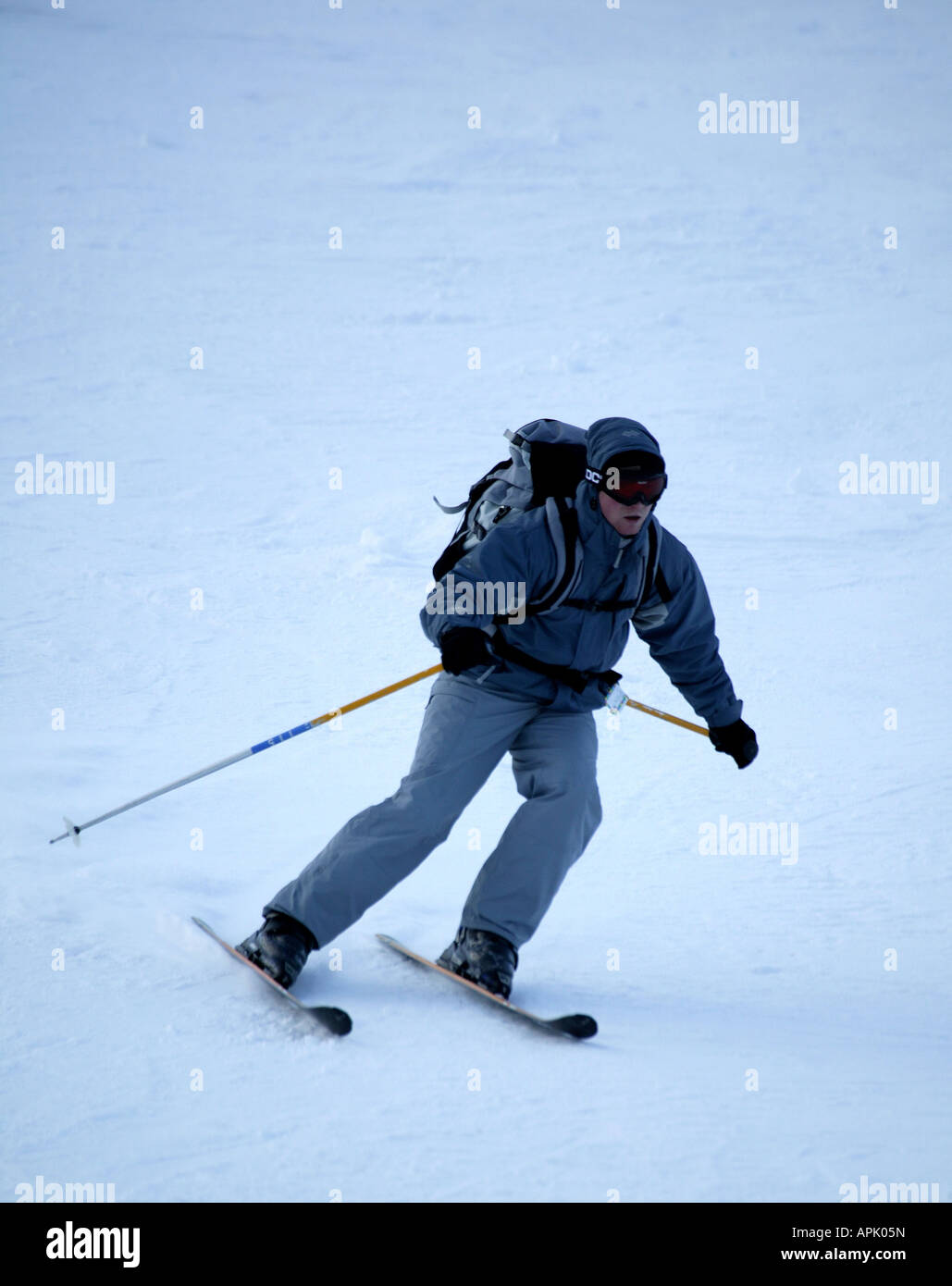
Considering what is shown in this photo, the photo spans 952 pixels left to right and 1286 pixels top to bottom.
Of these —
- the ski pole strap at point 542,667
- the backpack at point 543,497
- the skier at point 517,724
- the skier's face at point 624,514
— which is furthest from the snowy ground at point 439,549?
the skier's face at point 624,514

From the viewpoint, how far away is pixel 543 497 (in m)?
3.58

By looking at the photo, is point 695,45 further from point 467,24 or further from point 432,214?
point 432,214

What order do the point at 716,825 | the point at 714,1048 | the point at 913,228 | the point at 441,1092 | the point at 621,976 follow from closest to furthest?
the point at 441,1092 < the point at 714,1048 < the point at 621,976 < the point at 716,825 < the point at 913,228

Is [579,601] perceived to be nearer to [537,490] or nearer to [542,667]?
[542,667]

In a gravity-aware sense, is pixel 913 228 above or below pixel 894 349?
above

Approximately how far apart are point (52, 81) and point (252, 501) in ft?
37.2

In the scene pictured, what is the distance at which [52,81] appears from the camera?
17.8m

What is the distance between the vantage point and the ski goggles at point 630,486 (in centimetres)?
338

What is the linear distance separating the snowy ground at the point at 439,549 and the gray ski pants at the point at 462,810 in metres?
0.28

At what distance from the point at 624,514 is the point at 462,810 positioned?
3.03 feet

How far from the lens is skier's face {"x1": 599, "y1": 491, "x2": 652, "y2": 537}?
3.40m

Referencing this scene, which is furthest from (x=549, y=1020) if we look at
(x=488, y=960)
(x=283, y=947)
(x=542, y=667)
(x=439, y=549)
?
(x=439, y=549)
